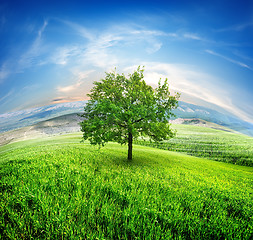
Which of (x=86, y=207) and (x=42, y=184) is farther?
(x=42, y=184)

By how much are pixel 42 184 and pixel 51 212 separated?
192cm

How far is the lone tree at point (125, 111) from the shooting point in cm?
1201

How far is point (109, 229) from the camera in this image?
9.73ft

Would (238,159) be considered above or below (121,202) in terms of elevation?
below

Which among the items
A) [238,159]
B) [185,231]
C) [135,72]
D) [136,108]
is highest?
[135,72]

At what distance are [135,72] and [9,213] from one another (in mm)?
16374

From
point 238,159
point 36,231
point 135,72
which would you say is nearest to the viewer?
point 36,231

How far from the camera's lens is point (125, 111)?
39.1ft

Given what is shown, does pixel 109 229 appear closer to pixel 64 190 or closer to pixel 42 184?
pixel 64 190

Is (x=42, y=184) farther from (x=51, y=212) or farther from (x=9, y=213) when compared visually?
(x=51, y=212)

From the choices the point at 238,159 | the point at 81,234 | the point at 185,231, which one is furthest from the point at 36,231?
the point at 238,159

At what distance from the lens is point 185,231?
3396 mm

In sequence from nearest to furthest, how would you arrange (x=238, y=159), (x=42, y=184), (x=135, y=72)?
(x=42, y=184) < (x=135, y=72) < (x=238, y=159)

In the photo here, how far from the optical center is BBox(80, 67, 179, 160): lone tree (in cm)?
1201
